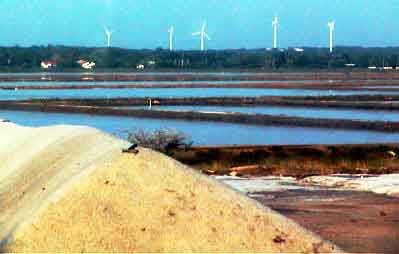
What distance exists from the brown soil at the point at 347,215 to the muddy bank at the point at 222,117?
20.6 meters

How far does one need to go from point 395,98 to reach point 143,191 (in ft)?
164

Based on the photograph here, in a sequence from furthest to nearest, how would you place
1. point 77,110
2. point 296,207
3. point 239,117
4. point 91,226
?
point 77,110 < point 239,117 < point 296,207 < point 91,226

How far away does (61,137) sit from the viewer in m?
9.80

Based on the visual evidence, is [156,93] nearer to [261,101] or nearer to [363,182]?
[261,101]

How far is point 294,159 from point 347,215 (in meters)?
11.0

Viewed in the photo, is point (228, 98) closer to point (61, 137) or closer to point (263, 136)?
point (263, 136)

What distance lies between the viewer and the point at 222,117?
42.1 meters

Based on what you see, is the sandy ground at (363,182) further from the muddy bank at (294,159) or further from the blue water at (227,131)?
the blue water at (227,131)

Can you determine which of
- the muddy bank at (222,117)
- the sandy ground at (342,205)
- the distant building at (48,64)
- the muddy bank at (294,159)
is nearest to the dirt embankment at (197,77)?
the distant building at (48,64)

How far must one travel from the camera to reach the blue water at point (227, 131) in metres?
31.5

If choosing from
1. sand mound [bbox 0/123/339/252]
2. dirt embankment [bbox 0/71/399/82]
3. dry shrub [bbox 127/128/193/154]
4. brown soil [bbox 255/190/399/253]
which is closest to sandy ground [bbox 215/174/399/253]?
brown soil [bbox 255/190/399/253]

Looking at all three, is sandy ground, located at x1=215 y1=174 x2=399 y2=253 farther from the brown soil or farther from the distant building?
the distant building

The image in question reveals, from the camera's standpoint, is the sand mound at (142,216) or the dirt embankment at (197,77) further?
the dirt embankment at (197,77)

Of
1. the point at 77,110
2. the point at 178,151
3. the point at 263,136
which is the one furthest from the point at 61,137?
the point at 77,110
